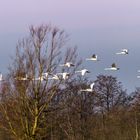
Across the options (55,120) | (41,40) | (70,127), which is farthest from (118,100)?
(41,40)

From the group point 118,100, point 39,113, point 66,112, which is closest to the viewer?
point 39,113

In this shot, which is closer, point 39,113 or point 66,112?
point 39,113

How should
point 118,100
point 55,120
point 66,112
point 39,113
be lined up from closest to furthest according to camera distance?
point 39,113 → point 55,120 → point 66,112 → point 118,100

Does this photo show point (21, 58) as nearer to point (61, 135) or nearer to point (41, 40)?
point (41, 40)

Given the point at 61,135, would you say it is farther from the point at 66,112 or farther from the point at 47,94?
the point at 47,94

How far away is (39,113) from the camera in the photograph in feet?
139

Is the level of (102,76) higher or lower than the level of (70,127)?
higher

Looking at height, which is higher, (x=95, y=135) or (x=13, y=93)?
(x=13, y=93)

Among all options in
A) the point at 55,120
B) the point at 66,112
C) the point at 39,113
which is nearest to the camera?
the point at 39,113

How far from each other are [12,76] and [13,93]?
47.8 inches

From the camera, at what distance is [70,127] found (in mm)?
70562

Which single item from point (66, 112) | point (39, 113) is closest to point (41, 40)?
point (39, 113)

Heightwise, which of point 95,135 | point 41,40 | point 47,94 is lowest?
point 95,135

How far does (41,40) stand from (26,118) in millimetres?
5613
